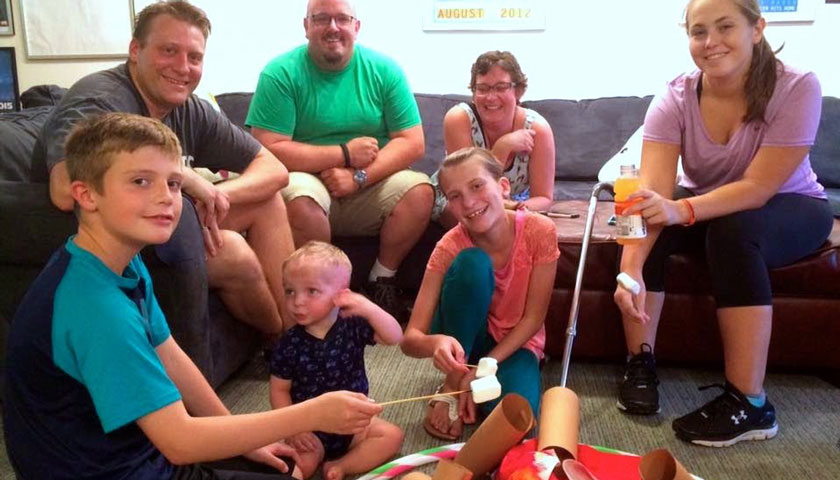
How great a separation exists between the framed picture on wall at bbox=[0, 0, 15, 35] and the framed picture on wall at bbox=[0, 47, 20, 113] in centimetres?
10

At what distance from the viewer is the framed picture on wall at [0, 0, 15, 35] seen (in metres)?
4.05

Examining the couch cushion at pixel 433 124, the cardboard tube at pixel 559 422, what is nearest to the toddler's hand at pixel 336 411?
the cardboard tube at pixel 559 422

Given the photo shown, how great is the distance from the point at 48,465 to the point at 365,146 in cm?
183

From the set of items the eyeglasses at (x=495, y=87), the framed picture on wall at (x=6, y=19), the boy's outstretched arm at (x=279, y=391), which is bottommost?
the boy's outstretched arm at (x=279, y=391)

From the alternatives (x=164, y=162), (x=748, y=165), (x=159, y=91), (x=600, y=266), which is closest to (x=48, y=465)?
(x=164, y=162)

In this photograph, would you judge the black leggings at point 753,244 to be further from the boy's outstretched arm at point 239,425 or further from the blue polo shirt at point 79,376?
the blue polo shirt at point 79,376

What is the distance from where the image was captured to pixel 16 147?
2.25 meters

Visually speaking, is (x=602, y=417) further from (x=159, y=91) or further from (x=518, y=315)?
(x=159, y=91)

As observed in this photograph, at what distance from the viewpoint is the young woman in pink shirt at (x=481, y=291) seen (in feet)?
6.31

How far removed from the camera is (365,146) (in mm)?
2795

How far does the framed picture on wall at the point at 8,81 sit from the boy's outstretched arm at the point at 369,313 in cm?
336

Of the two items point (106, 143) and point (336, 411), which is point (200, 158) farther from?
point (336, 411)

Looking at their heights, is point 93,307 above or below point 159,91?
below

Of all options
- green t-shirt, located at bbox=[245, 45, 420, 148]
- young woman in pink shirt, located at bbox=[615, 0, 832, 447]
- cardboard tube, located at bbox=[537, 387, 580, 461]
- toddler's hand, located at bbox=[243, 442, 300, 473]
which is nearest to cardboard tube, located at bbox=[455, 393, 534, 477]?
cardboard tube, located at bbox=[537, 387, 580, 461]
